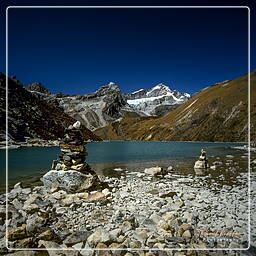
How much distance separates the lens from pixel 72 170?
44.0 ft

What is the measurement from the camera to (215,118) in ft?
451

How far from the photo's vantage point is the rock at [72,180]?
Result: 41.7 feet

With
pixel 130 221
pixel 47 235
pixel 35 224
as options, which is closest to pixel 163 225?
pixel 130 221

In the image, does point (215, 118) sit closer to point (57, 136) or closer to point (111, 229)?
point (57, 136)

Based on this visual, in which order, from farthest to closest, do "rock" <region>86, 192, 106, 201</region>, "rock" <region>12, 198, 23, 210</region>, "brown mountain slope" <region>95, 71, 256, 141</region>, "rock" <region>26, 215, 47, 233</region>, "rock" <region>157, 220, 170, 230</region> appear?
"brown mountain slope" <region>95, 71, 256, 141</region>
"rock" <region>86, 192, 106, 201</region>
"rock" <region>12, 198, 23, 210</region>
"rock" <region>26, 215, 47, 233</region>
"rock" <region>157, 220, 170, 230</region>

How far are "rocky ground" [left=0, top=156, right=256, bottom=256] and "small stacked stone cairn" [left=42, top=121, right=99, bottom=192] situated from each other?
63 centimetres

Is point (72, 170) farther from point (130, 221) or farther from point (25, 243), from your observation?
point (25, 243)

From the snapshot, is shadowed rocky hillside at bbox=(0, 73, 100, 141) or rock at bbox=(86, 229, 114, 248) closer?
rock at bbox=(86, 229, 114, 248)

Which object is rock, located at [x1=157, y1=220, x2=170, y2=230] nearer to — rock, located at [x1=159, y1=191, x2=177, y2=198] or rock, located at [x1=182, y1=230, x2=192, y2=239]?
rock, located at [x1=182, y1=230, x2=192, y2=239]

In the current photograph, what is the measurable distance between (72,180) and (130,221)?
5532mm

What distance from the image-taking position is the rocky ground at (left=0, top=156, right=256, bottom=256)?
620 centimetres

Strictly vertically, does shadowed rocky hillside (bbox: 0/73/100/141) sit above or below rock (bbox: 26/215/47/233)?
above

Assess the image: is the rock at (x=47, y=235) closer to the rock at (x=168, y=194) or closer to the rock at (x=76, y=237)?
the rock at (x=76, y=237)

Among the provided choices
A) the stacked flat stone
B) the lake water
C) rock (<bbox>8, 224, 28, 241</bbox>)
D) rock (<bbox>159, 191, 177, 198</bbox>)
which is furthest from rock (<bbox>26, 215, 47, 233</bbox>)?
the lake water
